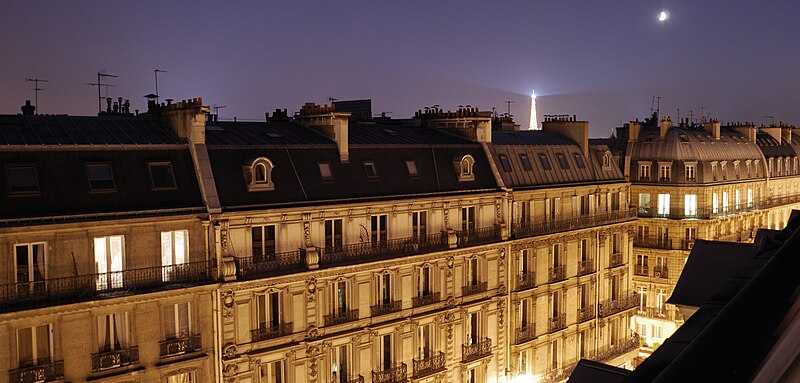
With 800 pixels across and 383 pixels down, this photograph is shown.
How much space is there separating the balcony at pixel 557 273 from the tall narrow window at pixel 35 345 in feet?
112

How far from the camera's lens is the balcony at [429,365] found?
42781 mm

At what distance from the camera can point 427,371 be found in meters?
43.4

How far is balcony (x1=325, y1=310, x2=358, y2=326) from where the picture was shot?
125ft

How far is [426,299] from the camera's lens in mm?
43312

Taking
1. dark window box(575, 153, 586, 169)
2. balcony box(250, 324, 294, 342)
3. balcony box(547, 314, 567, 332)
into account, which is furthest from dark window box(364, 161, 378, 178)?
dark window box(575, 153, 586, 169)

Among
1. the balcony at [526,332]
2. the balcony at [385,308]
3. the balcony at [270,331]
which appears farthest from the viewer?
the balcony at [526,332]

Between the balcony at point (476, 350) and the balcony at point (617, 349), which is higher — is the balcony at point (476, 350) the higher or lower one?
the higher one

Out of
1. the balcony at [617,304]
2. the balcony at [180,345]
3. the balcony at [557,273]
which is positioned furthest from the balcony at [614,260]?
the balcony at [180,345]

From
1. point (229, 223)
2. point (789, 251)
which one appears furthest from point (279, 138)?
point (789, 251)

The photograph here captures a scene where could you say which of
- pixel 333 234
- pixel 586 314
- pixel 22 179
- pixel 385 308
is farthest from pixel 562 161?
pixel 22 179

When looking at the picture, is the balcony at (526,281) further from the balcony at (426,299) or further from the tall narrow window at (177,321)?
the tall narrow window at (177,321)

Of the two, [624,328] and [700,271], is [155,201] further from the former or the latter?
[624,328]

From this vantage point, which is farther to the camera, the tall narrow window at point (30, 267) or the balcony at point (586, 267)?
the balcony at point (586, 267)

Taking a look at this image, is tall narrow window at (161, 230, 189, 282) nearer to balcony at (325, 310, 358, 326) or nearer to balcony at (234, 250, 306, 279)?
balcony at (234, 250, 306, 279)
